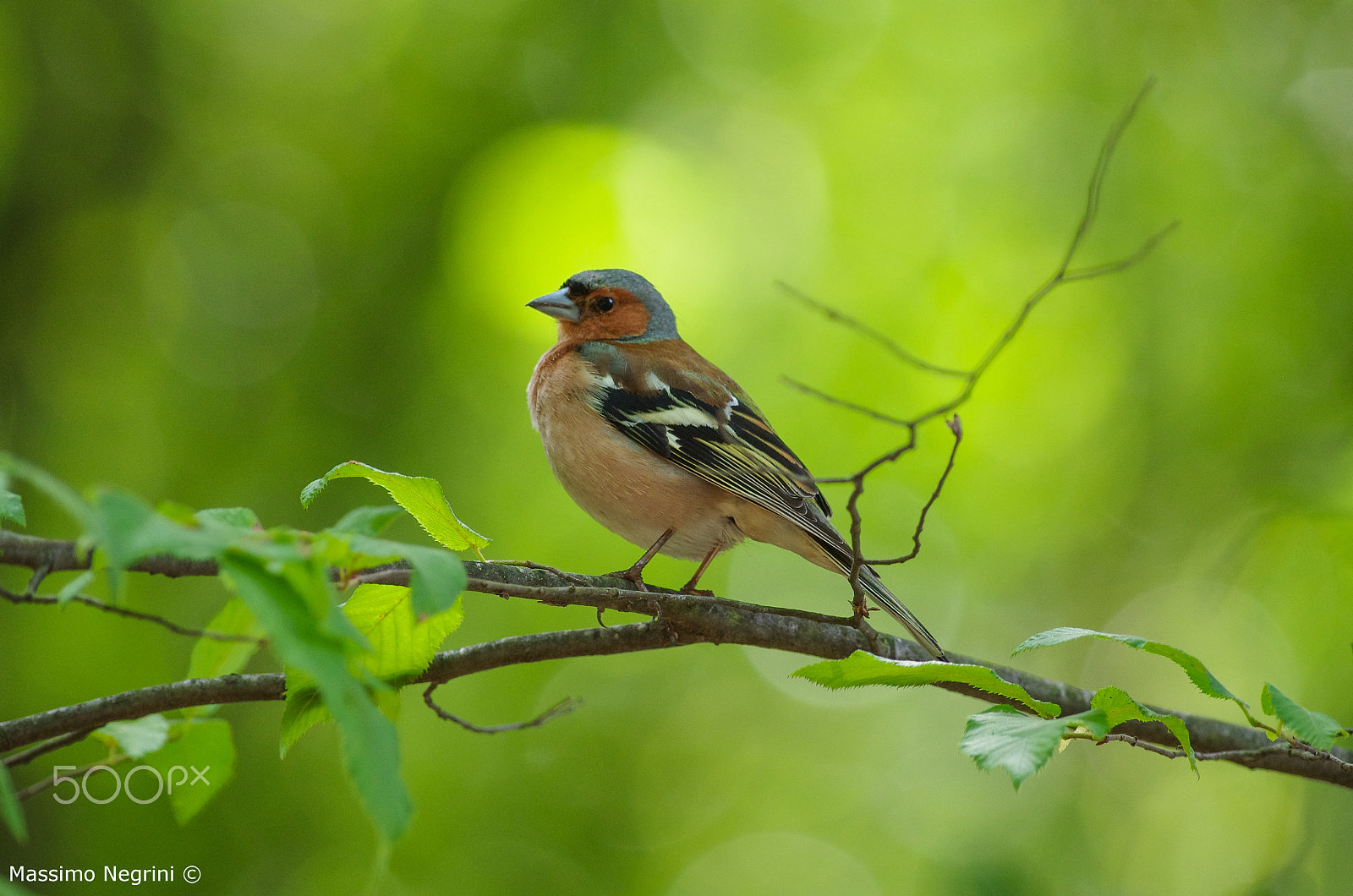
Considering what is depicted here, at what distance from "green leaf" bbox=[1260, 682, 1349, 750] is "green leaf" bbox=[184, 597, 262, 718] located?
232cm

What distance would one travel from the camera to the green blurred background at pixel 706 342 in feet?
26.5

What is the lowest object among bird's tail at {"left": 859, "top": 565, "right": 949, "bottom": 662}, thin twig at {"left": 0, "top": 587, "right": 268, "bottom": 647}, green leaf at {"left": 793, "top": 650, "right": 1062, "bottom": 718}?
thin twig at {"left": 0, "top": 587, "right": 268, "bottom": 647}

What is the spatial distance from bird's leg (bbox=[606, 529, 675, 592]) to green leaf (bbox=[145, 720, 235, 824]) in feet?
5.03

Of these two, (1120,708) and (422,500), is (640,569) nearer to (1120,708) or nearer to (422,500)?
(422,500)

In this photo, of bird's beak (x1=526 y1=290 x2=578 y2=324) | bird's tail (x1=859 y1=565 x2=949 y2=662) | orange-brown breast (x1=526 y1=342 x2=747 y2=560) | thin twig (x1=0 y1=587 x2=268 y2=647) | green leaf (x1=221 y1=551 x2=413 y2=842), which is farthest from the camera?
bird's beak (x1=526 y1=290 x2=578 y2=324)

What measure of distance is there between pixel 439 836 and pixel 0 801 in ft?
25.3

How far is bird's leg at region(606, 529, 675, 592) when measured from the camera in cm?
386

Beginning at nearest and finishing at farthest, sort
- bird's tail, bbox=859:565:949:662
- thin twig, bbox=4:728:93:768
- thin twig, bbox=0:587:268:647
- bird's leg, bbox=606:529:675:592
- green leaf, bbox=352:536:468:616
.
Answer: green leaf, bbox=352:536:468:616, thin twig, bbox=0:587:268:647, thin twig, bbox=4:728:93:768, bird's tail, bbox=859:565:949:662, bird's leg, bbox=606:529:675:592

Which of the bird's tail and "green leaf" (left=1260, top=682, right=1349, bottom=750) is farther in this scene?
the bird's tail

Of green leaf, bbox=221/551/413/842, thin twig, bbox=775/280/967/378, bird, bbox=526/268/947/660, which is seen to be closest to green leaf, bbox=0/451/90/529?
green leaf, bbox=221/551/413/842

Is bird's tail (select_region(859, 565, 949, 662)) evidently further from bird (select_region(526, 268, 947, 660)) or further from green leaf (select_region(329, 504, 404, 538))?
green leaf (select_region(329, 504, 404, 538))

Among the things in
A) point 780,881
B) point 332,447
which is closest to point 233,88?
point 332,447

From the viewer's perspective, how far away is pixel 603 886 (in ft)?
30.9

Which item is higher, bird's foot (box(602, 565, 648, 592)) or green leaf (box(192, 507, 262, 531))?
bird's foot (box(602, 565, 648, 592))
